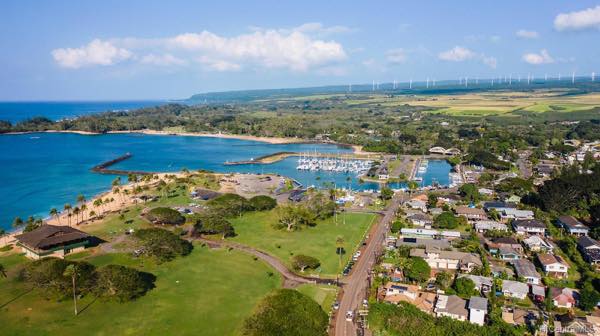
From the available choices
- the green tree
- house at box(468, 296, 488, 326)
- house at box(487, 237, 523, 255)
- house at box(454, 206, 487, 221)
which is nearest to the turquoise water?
house at box(454, 206, 487, 221)

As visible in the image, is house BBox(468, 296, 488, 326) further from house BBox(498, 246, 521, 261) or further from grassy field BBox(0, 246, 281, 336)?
grassy field BBox(0, 246, 281, 336)

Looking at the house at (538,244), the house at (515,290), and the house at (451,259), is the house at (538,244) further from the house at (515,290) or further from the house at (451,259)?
the house at (515,290)

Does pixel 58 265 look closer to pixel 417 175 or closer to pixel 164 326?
pixel 164 326

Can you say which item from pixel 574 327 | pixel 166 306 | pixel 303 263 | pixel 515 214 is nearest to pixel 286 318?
pixel 166 306

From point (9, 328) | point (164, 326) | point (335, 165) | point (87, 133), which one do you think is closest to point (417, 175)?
point (335, 165)

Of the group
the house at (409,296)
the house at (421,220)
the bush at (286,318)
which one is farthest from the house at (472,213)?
the bush at (286,318)
